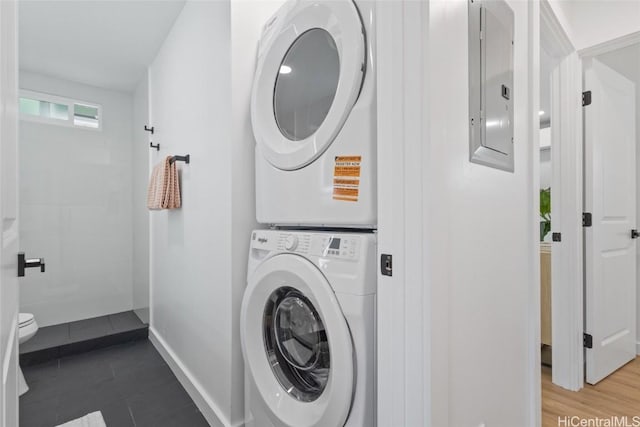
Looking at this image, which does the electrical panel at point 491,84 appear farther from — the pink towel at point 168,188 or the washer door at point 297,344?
the pink towel at point 168,188

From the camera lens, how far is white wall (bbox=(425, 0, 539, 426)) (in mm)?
819

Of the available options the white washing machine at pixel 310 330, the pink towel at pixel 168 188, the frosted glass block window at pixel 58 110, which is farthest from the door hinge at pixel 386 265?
the frosted glass block window at pixel 58 110

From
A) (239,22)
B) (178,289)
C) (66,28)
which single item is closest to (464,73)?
(239,22)

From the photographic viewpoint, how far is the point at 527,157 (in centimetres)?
135

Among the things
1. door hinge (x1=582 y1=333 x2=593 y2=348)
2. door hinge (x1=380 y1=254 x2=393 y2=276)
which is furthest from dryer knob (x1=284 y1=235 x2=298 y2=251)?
door hinge (x1=582 y1=333 x2=593 y2=348)

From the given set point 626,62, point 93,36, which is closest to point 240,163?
point 93,36

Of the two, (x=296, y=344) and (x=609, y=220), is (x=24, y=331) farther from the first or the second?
(x=609, y=220)

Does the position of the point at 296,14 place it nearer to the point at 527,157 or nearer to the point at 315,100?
the point at 315,100

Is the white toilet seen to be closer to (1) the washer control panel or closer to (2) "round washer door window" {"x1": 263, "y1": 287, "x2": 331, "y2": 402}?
(2) "round washer door window" {"x1": 263, "y1": 287, "x2": 331, "y2": 402}

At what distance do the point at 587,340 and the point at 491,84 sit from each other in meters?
1.84

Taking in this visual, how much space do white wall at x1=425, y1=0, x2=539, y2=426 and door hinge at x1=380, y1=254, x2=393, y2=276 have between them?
0.10 m

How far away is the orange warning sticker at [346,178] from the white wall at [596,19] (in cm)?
172

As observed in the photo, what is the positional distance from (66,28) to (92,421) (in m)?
2.47

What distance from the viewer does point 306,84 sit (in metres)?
1.19
